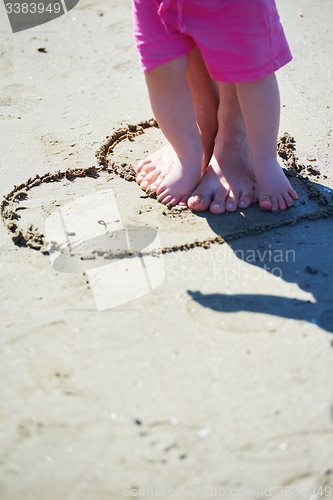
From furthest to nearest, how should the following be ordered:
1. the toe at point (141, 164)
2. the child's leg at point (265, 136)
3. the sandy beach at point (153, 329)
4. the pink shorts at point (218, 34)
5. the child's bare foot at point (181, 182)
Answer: the toe at point (141, 164)
the child's bare foot at point (181, 182)
the child's leg at point (265, 136)
the pink shorts at point (218, 34)
the sandy beach at point (153, 329)

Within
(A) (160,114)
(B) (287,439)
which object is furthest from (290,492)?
(A) (160,114)

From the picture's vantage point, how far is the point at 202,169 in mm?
2033

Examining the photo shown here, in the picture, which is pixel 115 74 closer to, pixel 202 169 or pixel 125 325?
pixel 202 169

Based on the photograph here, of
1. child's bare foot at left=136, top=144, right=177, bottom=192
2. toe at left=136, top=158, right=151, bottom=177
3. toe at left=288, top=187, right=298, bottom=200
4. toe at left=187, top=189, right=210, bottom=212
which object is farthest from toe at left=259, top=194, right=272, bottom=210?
toe at left=136, top=158, right=151, bottom=177

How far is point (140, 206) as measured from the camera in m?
1.87

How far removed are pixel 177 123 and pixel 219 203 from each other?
0.38 meters

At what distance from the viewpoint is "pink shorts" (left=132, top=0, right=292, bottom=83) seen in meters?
1.52

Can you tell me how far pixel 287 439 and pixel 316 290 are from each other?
542mm

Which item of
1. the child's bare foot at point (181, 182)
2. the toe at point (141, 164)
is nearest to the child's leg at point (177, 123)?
the child's bare foot at point (181, 182)

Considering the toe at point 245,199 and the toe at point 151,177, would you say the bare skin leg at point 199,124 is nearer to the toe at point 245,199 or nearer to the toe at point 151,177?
the toe at point 151,177

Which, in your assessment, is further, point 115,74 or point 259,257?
point 115,74

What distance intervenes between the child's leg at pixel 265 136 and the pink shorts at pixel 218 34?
0.06 metres

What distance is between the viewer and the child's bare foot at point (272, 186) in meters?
1.76

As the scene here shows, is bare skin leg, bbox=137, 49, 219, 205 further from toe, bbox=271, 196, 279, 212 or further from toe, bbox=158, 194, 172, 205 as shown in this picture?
toe, bbox=271, 196, 279, 212
